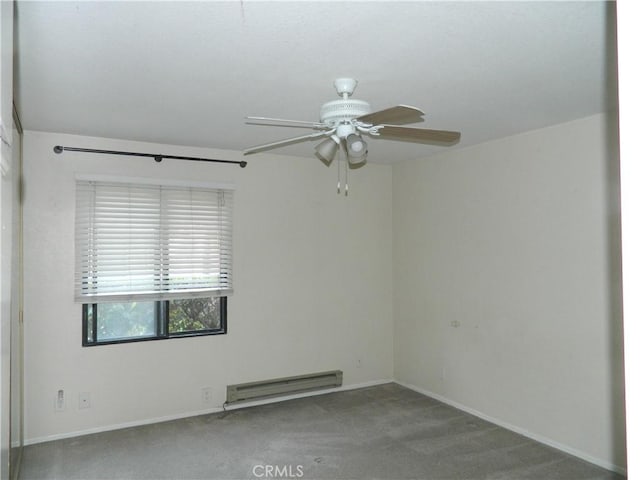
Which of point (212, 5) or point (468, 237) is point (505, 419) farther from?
point (212, 5)

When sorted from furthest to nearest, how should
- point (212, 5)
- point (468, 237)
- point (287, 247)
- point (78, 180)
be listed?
point (287, 247) < point (468, 237) < point (78, 180) < point (212, 5)

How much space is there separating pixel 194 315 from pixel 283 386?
1136 millimetres

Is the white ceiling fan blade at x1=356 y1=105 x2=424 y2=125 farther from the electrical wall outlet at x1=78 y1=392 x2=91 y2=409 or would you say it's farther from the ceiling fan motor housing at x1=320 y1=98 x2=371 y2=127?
the electrical wall outlet at x1=78 y1=392 x2=91 y2=409

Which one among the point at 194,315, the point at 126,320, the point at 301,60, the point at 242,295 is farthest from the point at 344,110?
the point at 126,320

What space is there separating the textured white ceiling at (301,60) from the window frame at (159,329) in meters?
1.56

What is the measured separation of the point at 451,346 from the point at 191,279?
8.41 feet

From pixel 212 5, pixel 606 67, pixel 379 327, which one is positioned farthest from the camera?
pixel 379 327

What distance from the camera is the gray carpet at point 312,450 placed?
3137 mm

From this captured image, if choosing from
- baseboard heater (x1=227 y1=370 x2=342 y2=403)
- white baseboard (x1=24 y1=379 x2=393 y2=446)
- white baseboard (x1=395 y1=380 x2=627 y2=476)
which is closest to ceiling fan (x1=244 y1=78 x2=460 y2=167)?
white baseboard (x1=395 y1=380 x2=627 y2=476)

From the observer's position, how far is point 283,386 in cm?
458

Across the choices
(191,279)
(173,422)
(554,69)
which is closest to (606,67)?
(554,69)

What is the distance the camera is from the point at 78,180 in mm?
3785

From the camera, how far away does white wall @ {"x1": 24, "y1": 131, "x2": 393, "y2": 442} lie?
3.69 metres

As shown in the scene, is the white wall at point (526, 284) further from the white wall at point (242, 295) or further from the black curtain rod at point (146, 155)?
the black curtain rod at point (146, 155)
